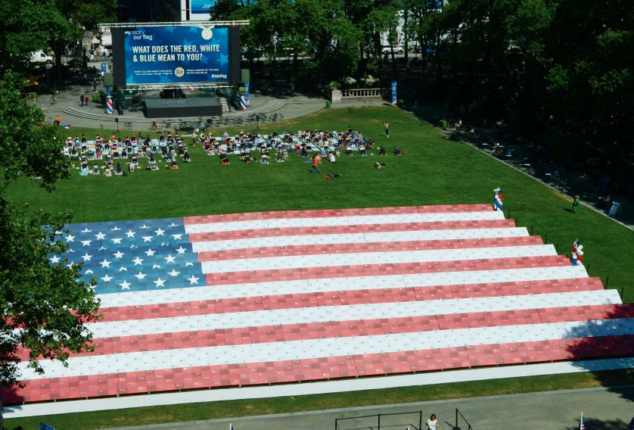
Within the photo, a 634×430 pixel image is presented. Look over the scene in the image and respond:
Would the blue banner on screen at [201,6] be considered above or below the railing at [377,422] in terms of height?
above

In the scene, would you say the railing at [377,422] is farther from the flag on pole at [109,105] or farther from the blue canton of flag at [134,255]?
the flag on pole at [109,105]

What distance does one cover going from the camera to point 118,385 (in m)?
50.6

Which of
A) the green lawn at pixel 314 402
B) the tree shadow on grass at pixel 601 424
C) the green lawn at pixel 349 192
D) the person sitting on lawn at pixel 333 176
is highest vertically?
the person sitting on lawn at pixel 333 176

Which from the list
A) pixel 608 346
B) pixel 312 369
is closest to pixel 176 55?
pixel 312 369

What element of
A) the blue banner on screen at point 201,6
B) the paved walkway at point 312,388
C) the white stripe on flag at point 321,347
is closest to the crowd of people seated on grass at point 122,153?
the white stripe on flag at point 321,347

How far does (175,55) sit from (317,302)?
5329 centimetres

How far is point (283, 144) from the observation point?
298ft

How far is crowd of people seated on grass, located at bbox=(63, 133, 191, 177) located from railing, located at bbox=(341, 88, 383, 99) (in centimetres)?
2947

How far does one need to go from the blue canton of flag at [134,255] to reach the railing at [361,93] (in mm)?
51207

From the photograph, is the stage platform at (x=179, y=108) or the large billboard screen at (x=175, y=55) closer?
the stage platform at (x=179, y=108)

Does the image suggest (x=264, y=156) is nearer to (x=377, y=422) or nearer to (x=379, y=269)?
(x=379, y=269)

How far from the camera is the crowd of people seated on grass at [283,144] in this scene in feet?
285

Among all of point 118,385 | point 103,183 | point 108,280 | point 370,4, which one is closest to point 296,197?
point 103,183

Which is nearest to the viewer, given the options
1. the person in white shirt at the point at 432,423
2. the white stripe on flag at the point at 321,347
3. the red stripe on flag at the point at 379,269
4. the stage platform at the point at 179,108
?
the person in white shirt at the point at 432,423
